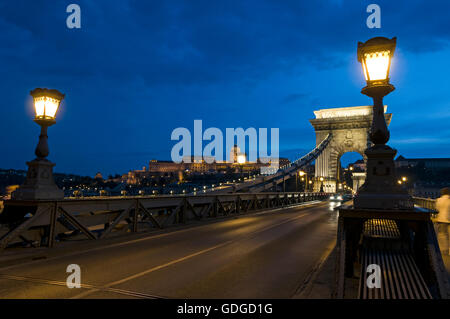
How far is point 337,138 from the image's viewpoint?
228ft

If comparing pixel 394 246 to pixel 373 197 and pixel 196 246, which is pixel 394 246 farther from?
pixel 196 246

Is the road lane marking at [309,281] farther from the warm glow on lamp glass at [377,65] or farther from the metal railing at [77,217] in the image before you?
the metal railing at [77,217]

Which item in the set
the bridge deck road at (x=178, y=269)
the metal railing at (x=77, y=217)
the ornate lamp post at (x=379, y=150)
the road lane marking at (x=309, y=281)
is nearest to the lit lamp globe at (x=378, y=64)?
the ornate lamp post at (x=379, y=150)

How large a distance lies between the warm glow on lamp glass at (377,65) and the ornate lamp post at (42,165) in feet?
26.1

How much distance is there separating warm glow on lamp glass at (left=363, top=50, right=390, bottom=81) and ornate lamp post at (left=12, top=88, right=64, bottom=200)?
26.1ft

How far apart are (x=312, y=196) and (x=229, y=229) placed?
34626 mm

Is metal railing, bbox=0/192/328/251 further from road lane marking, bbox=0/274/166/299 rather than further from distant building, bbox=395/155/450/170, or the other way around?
distant building, bbox=395/155/450/170

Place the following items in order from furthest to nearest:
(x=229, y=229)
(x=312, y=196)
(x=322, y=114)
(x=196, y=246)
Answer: (x=322, y=114), (x=312, y=196), (x=229, y=229), (x=196, y=246)

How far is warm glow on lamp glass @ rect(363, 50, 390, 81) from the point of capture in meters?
5.62

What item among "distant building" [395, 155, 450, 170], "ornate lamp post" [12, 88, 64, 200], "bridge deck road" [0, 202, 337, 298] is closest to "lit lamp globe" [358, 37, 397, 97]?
"bridge deck road" [0, 202, 337, 298]

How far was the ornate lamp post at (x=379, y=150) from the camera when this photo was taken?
5.00 m
